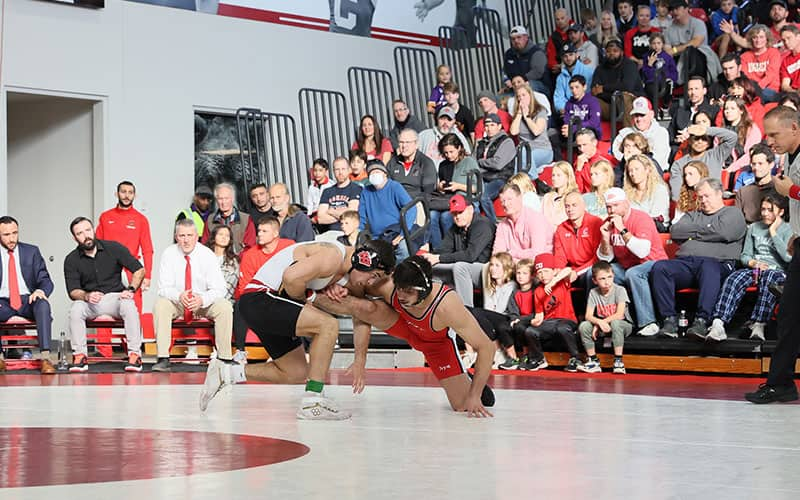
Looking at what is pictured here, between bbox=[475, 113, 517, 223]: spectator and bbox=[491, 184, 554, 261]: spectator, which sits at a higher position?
bbox=[475, 113, 517, 223]: spectator

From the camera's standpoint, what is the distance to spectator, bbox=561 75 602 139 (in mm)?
12703

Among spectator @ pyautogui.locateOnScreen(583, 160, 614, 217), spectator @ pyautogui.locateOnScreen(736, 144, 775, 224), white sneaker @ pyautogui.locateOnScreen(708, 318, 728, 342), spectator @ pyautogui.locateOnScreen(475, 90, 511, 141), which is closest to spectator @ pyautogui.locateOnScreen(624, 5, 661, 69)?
spectator @ pyautogui.locateOnScreen(475, 90, 511, 141)

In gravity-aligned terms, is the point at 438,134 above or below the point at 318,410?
above

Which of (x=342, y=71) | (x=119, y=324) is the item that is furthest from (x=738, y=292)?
(x=342, y=71)

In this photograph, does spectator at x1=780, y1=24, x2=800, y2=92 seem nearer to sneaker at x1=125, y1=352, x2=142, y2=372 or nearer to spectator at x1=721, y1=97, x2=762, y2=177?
spectator at x1=721, y1=97, x2=762, y2=177

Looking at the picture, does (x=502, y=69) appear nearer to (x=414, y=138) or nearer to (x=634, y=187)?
(x=414, y=138)

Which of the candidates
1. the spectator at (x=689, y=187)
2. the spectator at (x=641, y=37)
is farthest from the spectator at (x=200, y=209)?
the spectator at (x=689, y=187)

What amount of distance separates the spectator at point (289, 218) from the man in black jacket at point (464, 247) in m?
1.54

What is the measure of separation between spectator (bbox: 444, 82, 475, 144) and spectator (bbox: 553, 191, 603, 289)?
3.81 metres

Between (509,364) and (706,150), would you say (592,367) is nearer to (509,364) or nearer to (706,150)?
(509,364)

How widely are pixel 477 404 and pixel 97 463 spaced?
234cm

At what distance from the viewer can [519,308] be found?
1052 cm

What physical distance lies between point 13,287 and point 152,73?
409 cm

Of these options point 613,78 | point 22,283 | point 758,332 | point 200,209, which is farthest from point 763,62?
point 22,283
